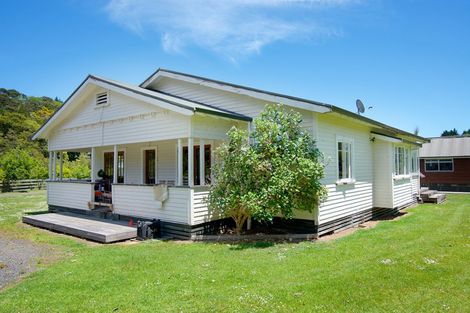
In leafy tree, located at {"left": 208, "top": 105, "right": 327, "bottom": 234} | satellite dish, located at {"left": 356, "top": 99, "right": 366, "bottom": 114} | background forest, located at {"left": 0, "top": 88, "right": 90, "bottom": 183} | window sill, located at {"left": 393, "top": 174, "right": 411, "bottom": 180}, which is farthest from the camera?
background forest, located at {"left": 0, "top": 88, "right": 90, "bottom": 183}

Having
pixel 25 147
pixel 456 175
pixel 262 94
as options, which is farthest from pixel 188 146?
pixel 25 147

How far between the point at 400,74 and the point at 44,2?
17381 millimetres

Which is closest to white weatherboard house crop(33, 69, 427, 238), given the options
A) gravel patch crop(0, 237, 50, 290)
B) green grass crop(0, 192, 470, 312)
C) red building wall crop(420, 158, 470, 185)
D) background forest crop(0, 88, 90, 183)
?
green grass crop(0, 192, 470, 312)

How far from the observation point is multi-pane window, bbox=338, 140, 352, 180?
35.1ft

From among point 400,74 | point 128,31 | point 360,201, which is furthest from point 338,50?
point 128,31

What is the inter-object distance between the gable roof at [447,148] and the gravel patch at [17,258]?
2980 centimetres

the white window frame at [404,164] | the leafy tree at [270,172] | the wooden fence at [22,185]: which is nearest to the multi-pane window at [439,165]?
the white window frame at [404,164]

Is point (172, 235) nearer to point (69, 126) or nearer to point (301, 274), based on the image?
point (301, 274)

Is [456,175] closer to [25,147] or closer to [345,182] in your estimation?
[345,182]

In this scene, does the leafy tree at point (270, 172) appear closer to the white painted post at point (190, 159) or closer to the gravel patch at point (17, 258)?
the white painted post at point (190, 159)

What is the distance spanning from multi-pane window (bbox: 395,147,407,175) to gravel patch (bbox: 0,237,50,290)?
13428 millimetres

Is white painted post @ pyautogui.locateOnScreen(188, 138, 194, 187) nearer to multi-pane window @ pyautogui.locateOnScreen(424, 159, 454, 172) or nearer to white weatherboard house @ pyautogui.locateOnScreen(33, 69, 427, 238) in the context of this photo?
white weatherboard house @ pyautogui.locateOnScreen(33, 69, 427, 238)

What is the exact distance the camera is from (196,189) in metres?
8.90

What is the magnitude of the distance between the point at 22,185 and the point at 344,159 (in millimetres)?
28605
